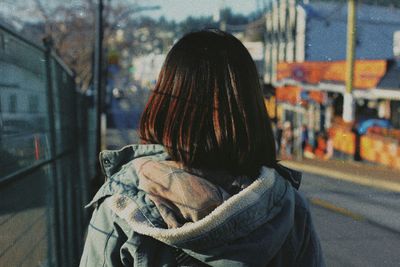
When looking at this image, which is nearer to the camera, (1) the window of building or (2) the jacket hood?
(2) the jacket hood

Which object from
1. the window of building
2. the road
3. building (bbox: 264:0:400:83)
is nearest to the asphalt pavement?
the road

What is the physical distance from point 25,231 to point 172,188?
1866 millimetres

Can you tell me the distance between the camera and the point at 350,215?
5.87 m

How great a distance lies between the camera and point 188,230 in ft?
4.77

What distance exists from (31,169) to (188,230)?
223 centimetres

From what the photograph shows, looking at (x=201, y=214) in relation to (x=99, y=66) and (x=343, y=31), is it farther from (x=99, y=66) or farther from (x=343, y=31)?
(x=99, y=66)

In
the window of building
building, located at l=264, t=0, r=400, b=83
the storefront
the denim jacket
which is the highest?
→ building, located at l=264, t=0, r=400, b=83

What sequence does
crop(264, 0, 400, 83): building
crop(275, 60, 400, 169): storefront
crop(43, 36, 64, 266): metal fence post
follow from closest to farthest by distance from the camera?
crop(264, 0, 400, 83): building < crop(43, 36, 64, 266): metal fence post < crop(275, 60, 400, 169): storefront

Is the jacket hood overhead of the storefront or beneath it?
overhead

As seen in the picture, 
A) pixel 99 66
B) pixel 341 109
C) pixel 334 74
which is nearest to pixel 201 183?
pixel 99 66

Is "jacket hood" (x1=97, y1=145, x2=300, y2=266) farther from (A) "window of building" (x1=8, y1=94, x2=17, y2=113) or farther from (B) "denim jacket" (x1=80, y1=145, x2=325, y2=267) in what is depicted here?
(A) "window of building" (x1=8, y1=94, x2=17, y2=113)

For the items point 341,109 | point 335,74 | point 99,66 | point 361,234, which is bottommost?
point 341,109

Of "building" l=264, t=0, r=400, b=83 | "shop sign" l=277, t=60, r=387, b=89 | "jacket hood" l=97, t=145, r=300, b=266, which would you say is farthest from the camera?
"shop sign" l=277, t=60, r=387, b=89

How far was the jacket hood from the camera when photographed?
4.82 ft
